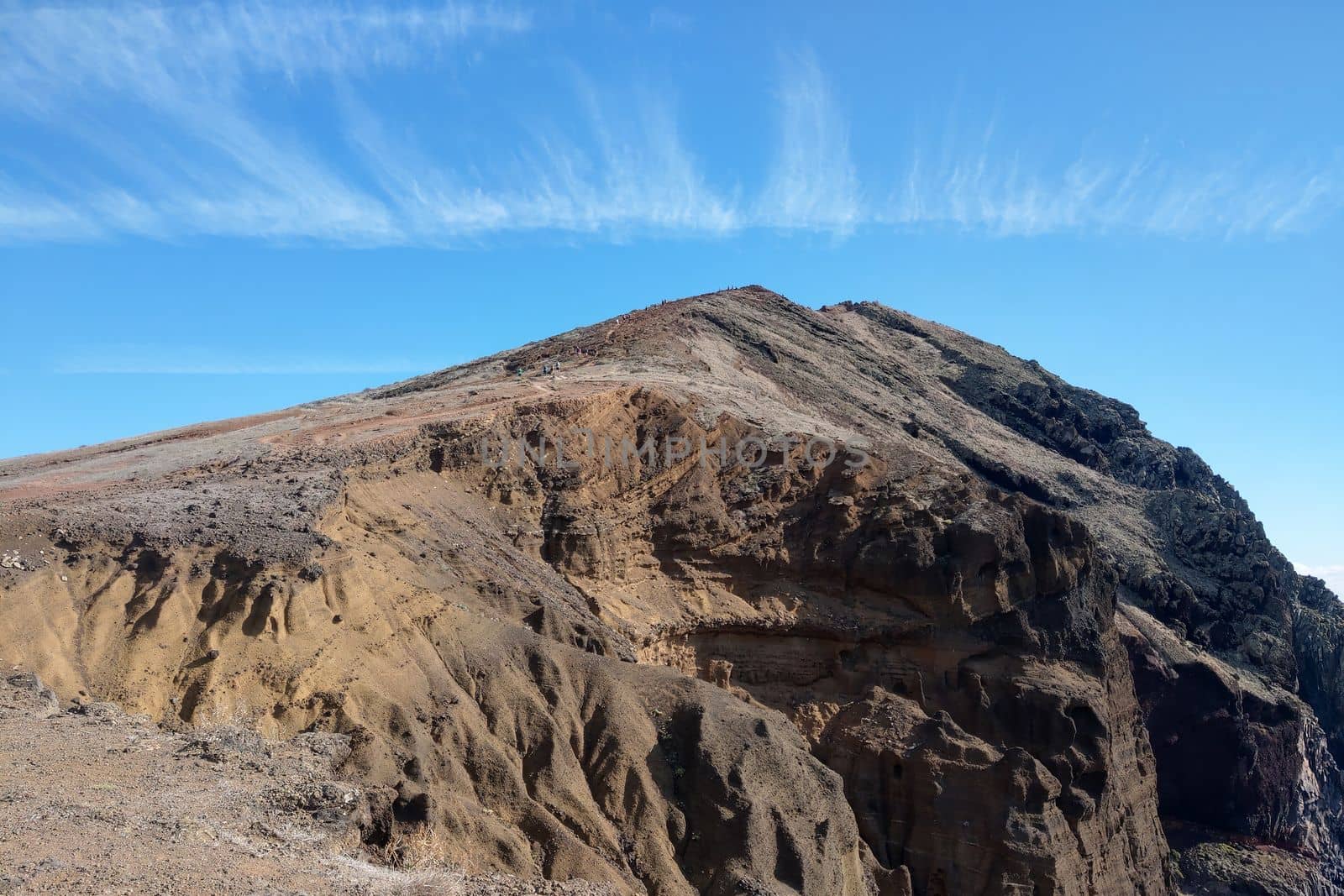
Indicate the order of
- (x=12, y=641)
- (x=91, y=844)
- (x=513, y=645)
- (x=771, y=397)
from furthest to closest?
(x=771, y=397) < (x=513, y=645) < (x=12, y=641) < (x=91, y=844)

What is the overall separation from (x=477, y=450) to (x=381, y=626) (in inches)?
377

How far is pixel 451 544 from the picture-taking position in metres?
30.2

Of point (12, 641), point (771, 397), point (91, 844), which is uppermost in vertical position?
point (771, 397)

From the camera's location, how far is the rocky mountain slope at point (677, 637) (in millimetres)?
23125

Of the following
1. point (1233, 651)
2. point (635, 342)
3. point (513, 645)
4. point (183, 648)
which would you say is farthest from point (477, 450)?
point (1233, 651)

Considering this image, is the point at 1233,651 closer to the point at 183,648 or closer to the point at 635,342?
the point at 635,342

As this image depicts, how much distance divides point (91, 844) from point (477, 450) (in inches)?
779

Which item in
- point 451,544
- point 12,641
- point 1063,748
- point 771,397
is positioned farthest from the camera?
point 771,397

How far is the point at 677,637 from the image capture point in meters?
33.0

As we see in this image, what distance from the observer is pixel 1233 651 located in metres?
55.9

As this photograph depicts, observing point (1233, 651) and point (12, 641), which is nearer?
point (12, 641)

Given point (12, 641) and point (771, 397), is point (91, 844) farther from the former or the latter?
point (771, 397)

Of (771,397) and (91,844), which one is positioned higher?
(771,397)

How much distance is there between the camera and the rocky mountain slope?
23.1 m
